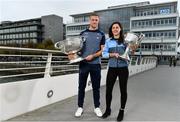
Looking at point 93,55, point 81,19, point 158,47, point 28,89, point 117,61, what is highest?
point 81,19

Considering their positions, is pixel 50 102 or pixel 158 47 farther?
pixel 158 47

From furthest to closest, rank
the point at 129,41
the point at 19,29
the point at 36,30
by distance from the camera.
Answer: the point at 19,29 < the point at 36,30 < the point at 129,41

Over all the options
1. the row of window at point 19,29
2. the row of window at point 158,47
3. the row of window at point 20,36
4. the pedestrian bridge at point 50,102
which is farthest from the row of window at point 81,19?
the pedestrian bridge at point 50,102

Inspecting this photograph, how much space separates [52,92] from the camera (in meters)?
4.97

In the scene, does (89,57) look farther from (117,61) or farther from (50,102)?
(50,102)

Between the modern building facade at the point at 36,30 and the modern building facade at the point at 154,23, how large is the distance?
2517 centimetres

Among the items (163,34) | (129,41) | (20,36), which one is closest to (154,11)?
(163,34)

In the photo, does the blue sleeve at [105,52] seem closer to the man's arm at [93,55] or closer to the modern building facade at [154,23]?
the man's arm at [93,55]

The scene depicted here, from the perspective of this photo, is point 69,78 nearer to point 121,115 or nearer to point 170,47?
point 121,115

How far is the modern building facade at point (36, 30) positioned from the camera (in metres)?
77.7

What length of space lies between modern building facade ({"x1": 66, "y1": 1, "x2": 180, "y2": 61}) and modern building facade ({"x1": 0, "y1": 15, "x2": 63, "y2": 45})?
25.2m

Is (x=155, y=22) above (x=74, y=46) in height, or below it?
above

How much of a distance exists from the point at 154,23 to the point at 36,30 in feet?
136

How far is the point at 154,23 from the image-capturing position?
172 ft
